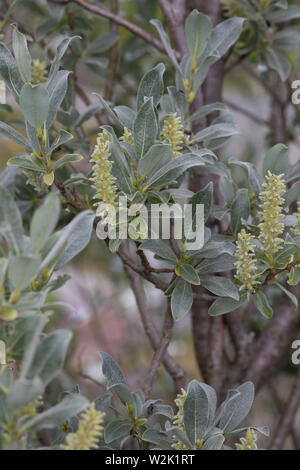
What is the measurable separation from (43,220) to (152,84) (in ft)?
0.85

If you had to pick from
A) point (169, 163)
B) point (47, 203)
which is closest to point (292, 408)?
point (169, 163)

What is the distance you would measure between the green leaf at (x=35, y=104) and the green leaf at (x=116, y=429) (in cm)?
32

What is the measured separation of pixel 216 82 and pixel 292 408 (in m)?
0.60

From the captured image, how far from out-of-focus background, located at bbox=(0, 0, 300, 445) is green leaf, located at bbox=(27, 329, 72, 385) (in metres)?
0.42

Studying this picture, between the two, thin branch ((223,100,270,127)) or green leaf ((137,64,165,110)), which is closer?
green leaf ((137,64,165,110))

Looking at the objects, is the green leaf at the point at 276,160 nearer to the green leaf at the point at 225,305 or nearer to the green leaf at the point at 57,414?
the green leaf at the point at 225,305

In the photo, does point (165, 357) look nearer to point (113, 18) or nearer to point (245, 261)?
point (245, 261)

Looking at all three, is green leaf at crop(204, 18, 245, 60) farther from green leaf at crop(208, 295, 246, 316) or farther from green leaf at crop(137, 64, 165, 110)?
green leaf at crop(208, 295, 246, 316)

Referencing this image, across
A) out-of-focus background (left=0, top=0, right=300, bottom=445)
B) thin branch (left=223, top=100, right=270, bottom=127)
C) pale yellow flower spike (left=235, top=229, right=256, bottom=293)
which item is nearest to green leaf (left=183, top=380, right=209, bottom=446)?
pale yellow flower spike (left=235, top=229, right=256, bottom=293)

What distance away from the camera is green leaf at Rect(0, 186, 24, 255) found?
46 centimetres

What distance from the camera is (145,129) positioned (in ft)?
1.90

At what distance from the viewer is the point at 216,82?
38.1 inches

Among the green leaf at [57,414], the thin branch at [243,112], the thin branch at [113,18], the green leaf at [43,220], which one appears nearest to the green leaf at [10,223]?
the green leaf at [43,220]
